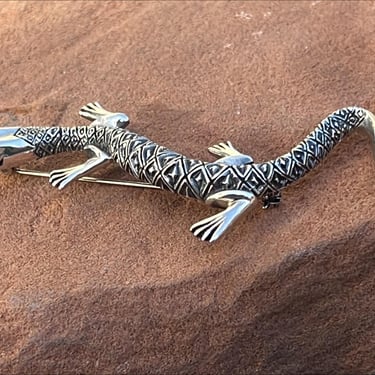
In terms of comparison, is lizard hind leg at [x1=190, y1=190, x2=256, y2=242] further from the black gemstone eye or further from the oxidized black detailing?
the black gemstone eye

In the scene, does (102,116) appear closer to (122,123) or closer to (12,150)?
(122,123)

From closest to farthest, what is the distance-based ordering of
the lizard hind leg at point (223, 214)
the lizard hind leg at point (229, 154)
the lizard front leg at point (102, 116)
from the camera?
the lizard hind leg at point (223, 214)
the lizard hind leg at point (229, 154)
the lizard front leg at point (102, 116)

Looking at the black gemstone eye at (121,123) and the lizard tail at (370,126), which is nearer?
the lizard tail at (370,126)

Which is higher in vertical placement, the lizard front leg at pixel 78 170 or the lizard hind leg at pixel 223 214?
the lizard front leg at pixel 78 170

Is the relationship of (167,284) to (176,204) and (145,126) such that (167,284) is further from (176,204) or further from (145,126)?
(145,126)

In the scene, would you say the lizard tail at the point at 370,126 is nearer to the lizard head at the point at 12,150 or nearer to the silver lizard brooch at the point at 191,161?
the silver lizard brooch at the point at 191,161

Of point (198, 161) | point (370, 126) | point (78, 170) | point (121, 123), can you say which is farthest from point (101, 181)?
point (370, 126)

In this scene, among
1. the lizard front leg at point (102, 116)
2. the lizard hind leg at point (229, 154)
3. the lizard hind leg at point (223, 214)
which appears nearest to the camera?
the lizard hind leg at point (223, 214)

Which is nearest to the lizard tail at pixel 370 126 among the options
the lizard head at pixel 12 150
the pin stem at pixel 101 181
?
the pin stem at pixel 101 181

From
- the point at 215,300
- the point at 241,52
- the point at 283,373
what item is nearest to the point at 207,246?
the point at 215,300
